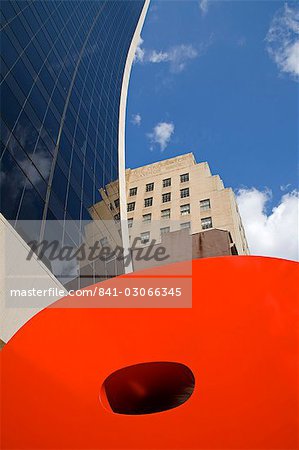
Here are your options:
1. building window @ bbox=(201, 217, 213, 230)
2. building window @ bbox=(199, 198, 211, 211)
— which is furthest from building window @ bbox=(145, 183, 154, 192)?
building window @ bbox=(201, 217, 213, 230)

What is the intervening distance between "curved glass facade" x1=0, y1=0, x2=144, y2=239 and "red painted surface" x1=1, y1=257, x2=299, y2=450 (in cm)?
730

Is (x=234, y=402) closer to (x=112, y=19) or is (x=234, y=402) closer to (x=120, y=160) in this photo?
(x=120, y=160)

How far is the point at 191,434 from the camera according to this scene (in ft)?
13.5

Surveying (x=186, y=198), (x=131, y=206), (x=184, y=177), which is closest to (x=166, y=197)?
(x=186, y=198)

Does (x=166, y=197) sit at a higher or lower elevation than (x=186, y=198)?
higher

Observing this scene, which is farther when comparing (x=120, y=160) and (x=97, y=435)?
(x=120, y=160)

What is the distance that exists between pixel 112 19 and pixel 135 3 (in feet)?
46.8

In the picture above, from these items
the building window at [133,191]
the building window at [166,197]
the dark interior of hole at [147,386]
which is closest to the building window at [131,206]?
the building window at [133,191]

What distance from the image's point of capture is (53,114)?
61.0 ft

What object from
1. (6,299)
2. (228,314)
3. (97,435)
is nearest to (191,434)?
(97,435)

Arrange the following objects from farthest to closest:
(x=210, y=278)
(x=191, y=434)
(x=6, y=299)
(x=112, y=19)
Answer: (x=112, y=19) < (x=6, y=299) < (x=210, y=278) < (x=191, y=434)

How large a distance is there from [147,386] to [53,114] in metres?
15.6

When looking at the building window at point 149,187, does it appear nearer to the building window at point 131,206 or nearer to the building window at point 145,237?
the building window at point 131,206

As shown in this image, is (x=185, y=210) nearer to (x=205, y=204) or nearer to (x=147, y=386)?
(x=205, y=204)
